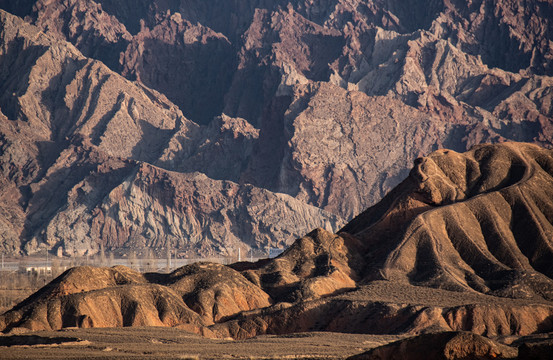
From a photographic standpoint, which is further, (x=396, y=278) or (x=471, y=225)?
(x=471, y=225)

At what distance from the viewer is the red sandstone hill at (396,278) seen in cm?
8400

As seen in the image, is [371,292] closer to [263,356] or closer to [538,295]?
[538,295]

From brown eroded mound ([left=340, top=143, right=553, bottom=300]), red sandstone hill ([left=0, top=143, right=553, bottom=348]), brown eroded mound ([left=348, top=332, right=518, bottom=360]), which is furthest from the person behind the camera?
brown eroded mound ([left=340, top=143, right=553, bottom=300])

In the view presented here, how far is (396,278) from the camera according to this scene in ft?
319

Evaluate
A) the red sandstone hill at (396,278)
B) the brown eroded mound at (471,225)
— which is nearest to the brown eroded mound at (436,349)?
the red sandstone hill at (396,278)

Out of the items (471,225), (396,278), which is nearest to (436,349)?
(396,278)

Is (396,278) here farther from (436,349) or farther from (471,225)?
(436,349)

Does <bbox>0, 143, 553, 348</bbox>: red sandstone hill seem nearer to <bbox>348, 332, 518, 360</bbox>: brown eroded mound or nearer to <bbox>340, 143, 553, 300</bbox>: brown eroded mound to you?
<bbox>340, 143, 553, 300</bbox>: brown eroded mound

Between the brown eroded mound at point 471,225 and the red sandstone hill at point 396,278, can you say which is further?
the brown eroded mound at point 471,225

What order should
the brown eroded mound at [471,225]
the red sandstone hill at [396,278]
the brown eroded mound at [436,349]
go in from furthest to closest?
the brown eroded mound at [471,225] → the red sandstone hill at [396,278] → the brown eroded mound at [436,349]

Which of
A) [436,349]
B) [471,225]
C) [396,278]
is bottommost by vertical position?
[436,349]

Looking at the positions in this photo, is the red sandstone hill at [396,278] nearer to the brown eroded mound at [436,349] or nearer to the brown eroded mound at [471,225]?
the brown eroded mound at [471,225]

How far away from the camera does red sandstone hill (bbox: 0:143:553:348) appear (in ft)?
276

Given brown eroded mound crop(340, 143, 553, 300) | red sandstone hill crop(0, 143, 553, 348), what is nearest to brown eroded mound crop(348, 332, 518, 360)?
red sandstone hill crop(0, 143, 553, 348)
